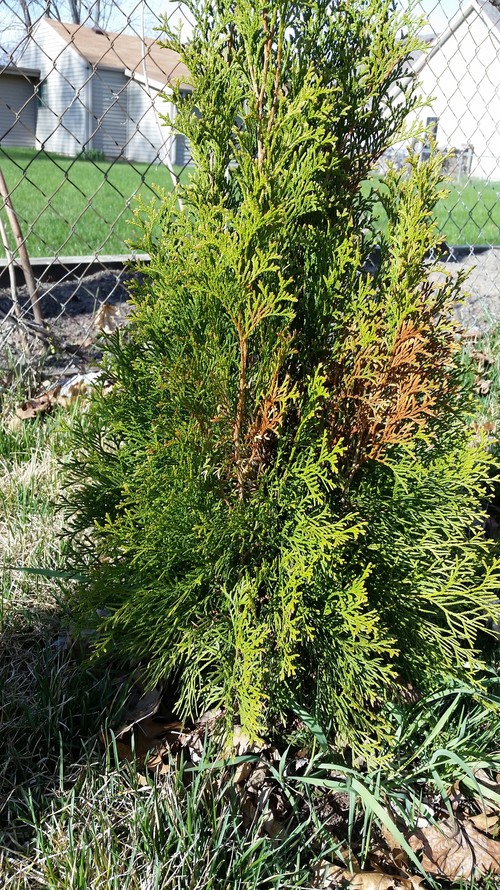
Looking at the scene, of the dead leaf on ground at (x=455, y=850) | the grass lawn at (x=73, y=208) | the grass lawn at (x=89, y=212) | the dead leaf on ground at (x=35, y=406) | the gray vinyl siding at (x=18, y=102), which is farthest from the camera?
the gray vinyl siding at (x=18, y=102)

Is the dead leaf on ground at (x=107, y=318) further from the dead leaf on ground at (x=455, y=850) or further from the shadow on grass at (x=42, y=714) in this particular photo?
the dead leaf on ground at (x=455, y=850)

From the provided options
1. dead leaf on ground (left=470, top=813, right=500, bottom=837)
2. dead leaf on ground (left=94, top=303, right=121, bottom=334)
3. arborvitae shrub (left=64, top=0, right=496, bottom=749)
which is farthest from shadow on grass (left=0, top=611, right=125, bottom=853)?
dead leaf on ground (left=94, top=303, right=121, bottom=334)

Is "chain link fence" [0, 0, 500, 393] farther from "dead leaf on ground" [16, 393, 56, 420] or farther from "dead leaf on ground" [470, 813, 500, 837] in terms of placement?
"dead leaf on ground" [470, 813, 500, 837]

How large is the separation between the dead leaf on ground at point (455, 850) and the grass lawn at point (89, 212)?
250 cm

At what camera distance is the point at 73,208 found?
11.6 m

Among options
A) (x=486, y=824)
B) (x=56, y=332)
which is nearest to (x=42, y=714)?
(x=486, y=824)

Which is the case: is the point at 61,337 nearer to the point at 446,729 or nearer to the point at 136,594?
the point at 136,594

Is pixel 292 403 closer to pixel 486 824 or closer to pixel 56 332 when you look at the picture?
pixel 486 824

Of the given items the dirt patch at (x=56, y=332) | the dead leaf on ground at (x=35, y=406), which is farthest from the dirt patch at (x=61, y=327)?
the dead leaf on ground at (x=35, y=406)

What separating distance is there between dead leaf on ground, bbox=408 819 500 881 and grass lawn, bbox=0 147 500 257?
250cm

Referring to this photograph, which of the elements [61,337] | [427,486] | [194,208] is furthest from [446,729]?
[61,337]

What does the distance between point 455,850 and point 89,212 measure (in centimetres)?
1053

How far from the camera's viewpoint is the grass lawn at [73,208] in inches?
168

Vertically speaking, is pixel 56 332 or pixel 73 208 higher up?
pixel 73 208
